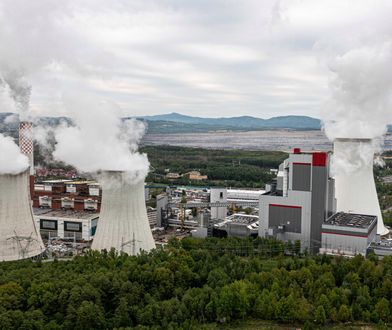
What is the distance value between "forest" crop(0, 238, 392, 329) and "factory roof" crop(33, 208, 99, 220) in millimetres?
6305

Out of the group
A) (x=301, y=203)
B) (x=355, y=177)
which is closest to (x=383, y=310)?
(x=301, y=203)

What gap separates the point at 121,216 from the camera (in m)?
14.8

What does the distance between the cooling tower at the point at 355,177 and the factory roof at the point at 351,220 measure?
29.4 inches

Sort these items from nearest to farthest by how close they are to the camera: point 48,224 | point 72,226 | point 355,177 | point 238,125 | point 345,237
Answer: point 345,237 < point 355,177 < point 72,226 < point 48,224 < point 238,125

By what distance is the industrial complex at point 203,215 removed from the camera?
1494 cm

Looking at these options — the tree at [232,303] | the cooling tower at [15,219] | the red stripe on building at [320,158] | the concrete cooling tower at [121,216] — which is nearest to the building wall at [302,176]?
the red stripe on building at [320,158]

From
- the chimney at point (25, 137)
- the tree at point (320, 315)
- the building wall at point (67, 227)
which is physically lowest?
the tree at point (320, 315)

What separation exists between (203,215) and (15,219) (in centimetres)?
789

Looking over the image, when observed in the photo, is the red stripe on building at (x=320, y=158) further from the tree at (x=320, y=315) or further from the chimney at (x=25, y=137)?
the chimney at (x=25, y=137)

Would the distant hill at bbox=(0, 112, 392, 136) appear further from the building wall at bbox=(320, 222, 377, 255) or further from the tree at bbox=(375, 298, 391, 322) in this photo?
the tree at bbox=(375, 298, 391, 322)

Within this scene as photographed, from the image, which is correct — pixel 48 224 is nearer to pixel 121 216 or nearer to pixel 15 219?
pixel 15 219

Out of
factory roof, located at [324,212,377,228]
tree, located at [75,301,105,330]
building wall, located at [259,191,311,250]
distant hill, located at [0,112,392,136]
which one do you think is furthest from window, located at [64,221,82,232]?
distant hill, located at [0,112,392,136]

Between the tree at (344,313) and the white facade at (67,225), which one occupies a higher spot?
the white facade at (67,225)

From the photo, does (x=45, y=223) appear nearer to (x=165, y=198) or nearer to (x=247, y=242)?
(x=165, y=198)
